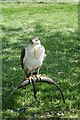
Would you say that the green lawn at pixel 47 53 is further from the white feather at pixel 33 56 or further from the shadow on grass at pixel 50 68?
the white feather at pixel 33 56

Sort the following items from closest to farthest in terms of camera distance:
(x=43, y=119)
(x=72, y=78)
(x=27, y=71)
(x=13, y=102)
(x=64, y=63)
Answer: (x=27, y=71)
(x=43, y=119)
(x=13, y=102)
(x=72, y=78)
(x=64, y=63)

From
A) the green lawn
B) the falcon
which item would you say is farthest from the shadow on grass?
the falcon

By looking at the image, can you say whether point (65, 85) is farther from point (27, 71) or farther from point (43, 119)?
point (27, 71)

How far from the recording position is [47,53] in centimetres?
1429

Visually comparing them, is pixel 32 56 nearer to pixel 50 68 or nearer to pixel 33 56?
pixel 33 56

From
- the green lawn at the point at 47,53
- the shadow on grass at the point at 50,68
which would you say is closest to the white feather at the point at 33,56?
the green lawn at the point at 47,53

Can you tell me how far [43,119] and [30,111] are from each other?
0.40 m

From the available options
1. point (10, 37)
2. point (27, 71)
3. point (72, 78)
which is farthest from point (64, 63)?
point (27, 71)

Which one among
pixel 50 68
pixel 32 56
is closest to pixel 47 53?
pixel 50 68

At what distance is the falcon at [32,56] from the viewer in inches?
200

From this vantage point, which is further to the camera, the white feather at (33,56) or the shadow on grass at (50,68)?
the shadow on grass at (50,68)

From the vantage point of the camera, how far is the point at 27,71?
5922 millimetres

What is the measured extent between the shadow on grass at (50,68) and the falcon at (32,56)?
3251 millimetres

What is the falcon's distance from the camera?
5091 millimetres
